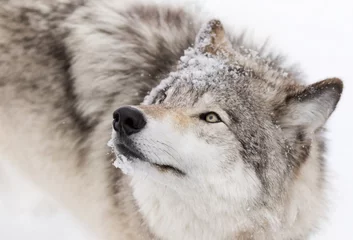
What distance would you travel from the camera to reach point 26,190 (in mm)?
5129

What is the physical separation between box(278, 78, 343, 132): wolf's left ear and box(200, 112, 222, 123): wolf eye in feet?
1.21

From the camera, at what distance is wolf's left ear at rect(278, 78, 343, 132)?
8.28 feet

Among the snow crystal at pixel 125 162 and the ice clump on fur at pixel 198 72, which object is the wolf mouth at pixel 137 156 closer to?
the snow crystal at pixel 125 162

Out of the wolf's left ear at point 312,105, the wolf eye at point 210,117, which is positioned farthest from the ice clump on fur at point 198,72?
the wolf's left ear at point 312,105

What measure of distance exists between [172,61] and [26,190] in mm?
2660

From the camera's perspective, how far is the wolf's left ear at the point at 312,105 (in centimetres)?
252

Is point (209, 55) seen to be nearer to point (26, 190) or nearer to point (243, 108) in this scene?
point (243, 108)

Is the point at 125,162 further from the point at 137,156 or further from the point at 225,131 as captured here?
the point at 225,131

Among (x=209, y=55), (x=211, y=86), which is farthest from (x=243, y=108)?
(x=209, y=55)

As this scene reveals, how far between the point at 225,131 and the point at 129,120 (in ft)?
1.74

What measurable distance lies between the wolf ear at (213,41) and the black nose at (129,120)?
769 millimetres

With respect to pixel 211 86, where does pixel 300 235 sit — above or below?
below

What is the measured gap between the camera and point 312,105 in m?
2.59

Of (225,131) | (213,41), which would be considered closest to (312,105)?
(225,131)
